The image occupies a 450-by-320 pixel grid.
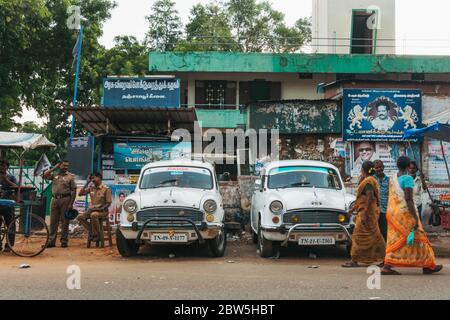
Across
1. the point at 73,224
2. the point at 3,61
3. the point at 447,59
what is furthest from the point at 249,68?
the point at 73,224

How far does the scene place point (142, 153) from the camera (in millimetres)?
14539

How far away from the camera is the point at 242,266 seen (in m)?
9.18

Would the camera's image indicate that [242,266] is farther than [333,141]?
No

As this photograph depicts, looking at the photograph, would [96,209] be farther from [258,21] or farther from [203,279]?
[258,21]

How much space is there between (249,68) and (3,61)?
10976 mm

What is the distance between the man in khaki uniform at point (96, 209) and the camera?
11836 mm

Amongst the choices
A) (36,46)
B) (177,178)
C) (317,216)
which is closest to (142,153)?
(177,178)

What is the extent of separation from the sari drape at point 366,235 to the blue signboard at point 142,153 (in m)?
6.48

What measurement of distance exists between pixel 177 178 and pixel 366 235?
3953 millimetres

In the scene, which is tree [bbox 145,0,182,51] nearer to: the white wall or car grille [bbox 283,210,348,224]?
the white wall

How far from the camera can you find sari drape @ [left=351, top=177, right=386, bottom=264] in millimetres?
8930

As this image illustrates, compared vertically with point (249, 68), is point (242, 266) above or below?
below

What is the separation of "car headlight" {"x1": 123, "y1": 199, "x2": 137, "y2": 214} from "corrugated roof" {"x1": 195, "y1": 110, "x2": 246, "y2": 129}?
16.3 metres
